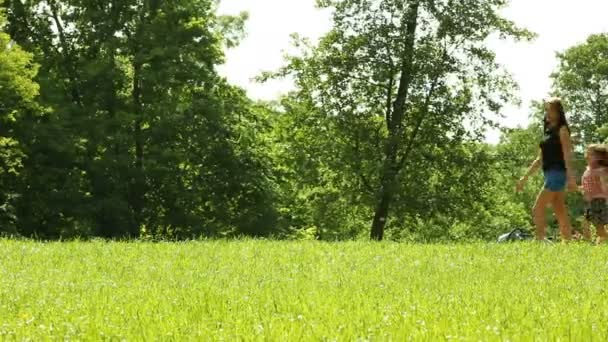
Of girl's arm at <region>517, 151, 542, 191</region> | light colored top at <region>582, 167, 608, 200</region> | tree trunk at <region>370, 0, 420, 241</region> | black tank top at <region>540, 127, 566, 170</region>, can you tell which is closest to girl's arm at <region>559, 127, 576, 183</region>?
black tank top at <region>540, 127, 566, 170</region>

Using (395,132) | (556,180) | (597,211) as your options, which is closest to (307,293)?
(556,180)

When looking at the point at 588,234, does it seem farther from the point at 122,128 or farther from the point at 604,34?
the point at 604,34

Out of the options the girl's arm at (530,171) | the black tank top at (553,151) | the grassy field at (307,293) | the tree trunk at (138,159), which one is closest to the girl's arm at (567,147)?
the black tank top at (553,151)

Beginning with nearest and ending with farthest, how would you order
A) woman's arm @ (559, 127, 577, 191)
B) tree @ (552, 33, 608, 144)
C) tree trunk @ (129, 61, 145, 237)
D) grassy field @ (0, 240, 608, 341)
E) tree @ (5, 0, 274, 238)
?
grassy field @ (0, 240, 608, 341), woman's arm @ (559, 127, 577, 191), tree @ (5, 0, 274, 238), tree trunk @ (129, 61, 145, 237), tree @ (552, 33, 608, 144)

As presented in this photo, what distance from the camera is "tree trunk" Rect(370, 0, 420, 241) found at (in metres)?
29.8

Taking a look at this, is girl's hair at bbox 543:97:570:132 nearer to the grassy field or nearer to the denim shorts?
the denim shorts

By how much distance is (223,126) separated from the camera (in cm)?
3466

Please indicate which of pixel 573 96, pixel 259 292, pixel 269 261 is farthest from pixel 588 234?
pixel 573 96

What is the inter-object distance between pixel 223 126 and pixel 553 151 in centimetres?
2254

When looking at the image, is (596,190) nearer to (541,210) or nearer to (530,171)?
(541,210)

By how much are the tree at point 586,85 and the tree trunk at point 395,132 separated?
20.4 meters

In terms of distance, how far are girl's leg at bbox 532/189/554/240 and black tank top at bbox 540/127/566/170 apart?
17.8 inches

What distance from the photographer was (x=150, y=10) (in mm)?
35469

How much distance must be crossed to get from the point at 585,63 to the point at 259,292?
4574 cm
